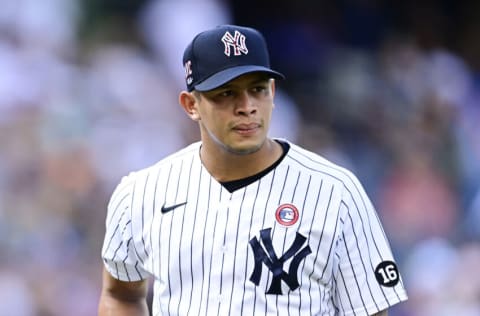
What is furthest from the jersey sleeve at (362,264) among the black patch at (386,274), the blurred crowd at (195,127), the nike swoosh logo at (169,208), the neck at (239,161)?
the blurred crowd at (195,127)

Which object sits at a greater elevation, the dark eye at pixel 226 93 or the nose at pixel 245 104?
the dark eye at pixel 226 93

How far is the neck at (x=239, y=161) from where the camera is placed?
Result: 3590 millimetres

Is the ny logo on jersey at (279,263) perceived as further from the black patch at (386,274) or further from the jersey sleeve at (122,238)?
the jersey sleeve at (122,238)

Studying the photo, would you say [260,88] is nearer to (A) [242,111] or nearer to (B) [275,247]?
(A) [242,111]

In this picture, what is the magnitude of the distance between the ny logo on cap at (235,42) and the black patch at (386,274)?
0.87 metres

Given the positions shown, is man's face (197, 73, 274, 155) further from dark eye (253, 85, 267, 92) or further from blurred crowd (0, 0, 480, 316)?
blurred crowd (0, 0, 480, 316)

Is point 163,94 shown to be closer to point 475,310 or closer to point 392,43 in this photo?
point 392,43

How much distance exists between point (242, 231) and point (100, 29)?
449 cm

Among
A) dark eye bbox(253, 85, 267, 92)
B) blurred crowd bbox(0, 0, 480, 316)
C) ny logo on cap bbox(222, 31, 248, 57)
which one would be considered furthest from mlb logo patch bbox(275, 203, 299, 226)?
blurred crowd bbox(0, 0, 480, 316)

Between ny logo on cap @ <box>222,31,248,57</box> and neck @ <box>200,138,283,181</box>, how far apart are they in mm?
344

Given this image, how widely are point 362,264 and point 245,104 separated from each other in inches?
26.6

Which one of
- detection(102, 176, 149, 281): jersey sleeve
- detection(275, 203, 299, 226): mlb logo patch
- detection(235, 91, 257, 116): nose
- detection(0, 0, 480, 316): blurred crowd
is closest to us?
detection(235, 91, 257, 116): nose

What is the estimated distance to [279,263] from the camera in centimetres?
342

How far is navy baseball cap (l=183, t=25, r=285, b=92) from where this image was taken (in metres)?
3.43
